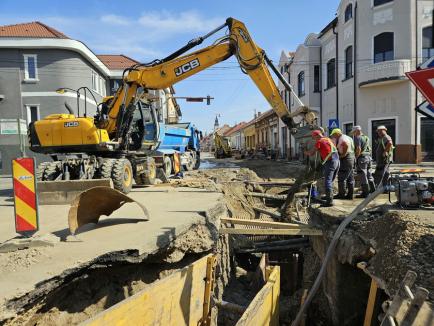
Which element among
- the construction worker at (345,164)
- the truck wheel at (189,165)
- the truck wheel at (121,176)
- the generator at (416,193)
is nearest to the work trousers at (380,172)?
the construction worker at (345,164)

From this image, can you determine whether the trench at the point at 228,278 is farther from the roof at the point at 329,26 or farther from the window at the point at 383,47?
the roof at the point at 329,26

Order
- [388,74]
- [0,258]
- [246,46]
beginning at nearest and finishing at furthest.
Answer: [0,258] < [246,46] < [388,74]

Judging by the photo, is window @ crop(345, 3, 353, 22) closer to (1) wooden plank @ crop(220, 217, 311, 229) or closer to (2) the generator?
(2) the generator

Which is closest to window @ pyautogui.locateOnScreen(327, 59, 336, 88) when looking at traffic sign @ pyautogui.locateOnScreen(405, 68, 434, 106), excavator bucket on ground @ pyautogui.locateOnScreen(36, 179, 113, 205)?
excavator bucket on ground @ pyautogui.locateOnScreen(36, 179, 113, 205)

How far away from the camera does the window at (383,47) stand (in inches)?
773

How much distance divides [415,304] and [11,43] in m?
24.0

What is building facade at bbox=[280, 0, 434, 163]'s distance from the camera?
62.0ft

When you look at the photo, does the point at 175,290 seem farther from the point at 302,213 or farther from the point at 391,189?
the point at 302,213

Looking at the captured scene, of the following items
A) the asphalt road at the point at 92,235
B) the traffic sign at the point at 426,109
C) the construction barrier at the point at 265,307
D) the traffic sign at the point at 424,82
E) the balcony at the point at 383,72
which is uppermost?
the balcony at the point at 383,72

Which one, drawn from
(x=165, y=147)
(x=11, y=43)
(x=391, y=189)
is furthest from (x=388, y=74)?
(x=11, y=43)

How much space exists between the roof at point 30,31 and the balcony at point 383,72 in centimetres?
1770

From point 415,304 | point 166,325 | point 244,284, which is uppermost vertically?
point 415,304

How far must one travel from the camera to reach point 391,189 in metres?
6.13

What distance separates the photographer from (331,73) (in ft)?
81.9
